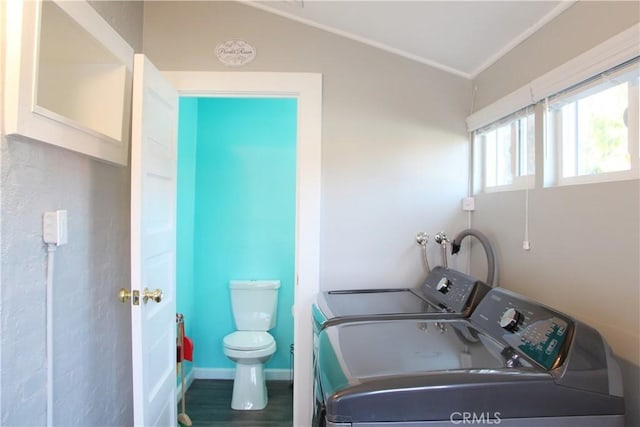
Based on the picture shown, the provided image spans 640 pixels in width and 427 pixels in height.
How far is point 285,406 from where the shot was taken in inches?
94.0

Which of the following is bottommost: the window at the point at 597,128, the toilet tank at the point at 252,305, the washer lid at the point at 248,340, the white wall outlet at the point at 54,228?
the washer lid at the point at 248,340

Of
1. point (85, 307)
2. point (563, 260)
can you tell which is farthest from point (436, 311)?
point (85, 307)

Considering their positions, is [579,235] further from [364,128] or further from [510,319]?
[364,128]

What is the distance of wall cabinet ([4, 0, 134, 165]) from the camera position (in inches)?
37.7

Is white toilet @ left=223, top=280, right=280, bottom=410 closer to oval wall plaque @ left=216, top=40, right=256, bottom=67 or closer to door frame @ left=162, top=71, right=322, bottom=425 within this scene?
door frame @ left=162, top=71, right=322, bottom=425

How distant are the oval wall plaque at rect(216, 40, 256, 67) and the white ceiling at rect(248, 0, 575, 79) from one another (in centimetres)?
22

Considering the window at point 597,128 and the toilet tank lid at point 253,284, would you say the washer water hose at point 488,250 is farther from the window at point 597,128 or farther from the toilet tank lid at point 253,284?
the toilet tank lid at point 253,284

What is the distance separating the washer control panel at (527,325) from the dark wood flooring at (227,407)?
1.58 m

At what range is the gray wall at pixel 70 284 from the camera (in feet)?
3.22

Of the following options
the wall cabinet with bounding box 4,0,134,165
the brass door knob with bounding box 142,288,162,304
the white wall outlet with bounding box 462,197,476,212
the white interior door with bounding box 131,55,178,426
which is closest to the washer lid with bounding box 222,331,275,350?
the white interior door with bounding box 131,55,178,426

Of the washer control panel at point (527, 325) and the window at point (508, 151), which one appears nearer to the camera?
the washer control panel at point (527, 325)

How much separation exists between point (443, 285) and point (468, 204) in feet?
1.62

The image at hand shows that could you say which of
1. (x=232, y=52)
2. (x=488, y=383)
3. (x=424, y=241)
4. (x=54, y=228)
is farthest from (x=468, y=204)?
(x=54, y=228)

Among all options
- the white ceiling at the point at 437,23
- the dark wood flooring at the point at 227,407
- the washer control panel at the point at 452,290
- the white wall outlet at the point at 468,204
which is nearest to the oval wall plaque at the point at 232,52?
the white ceiling at the point at 437,23
